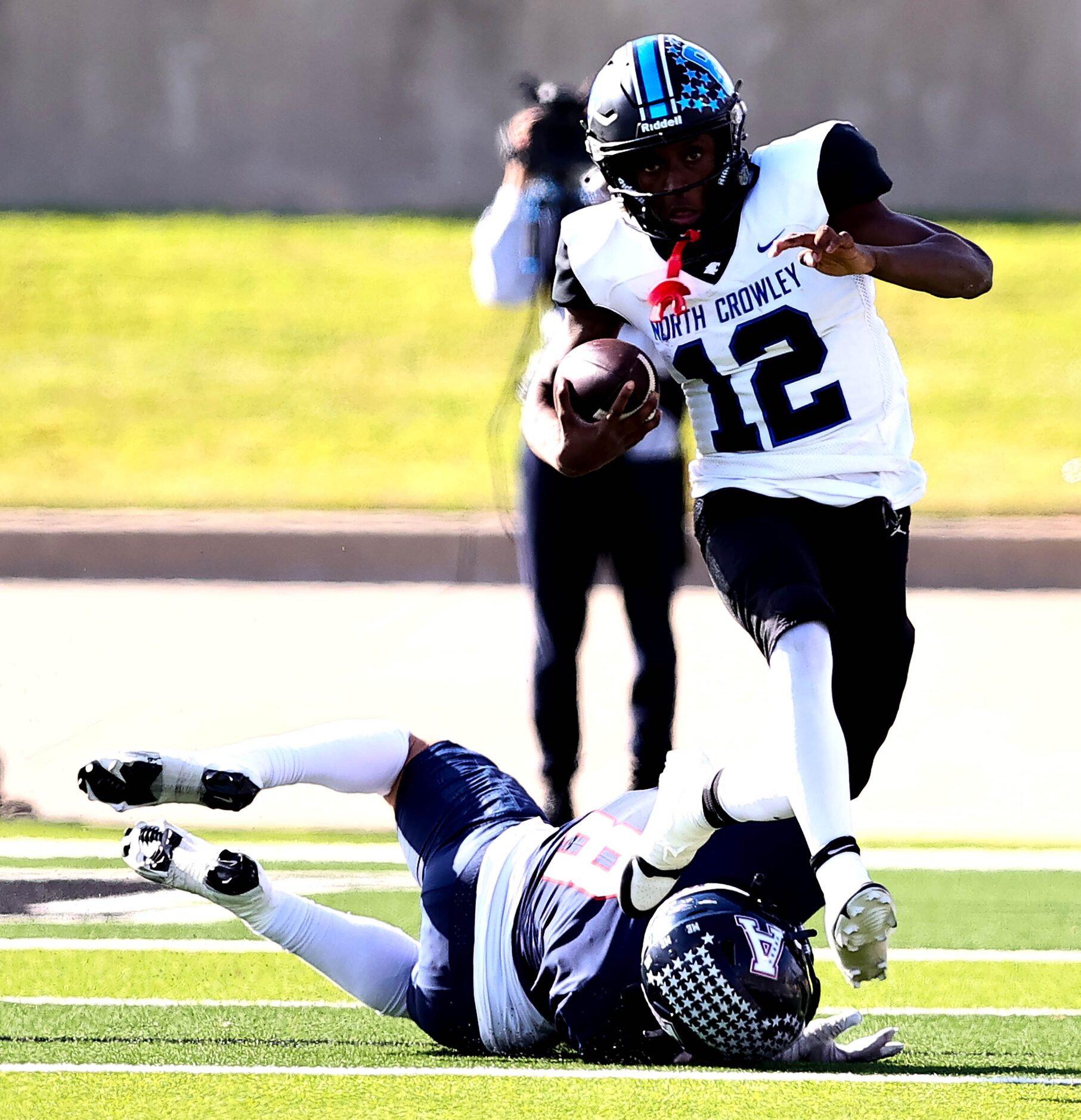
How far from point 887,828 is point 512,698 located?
2020 millimetres

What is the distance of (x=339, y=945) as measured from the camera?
12.9 ft

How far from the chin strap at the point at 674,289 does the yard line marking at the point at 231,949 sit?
160 centimetres

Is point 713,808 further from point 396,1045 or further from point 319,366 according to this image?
point 319,366

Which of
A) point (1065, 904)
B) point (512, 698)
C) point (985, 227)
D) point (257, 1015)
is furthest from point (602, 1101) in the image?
point (985, 227)

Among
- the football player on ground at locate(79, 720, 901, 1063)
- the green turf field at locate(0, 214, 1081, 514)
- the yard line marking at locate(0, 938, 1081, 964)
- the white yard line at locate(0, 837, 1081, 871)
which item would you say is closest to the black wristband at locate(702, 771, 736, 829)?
the football player on ground at locate(79, 720, 901, 1063)

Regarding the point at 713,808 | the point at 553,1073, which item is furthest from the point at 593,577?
the point at 553,1073

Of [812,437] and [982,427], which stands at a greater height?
[812,437]

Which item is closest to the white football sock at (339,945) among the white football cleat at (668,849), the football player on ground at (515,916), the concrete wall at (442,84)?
the football player on ground at (515,916)

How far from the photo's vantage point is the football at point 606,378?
381 centimetres

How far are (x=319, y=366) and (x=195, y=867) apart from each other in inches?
378

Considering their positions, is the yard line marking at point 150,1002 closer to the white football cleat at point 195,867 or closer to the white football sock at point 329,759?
the white football cleat at point 195,867

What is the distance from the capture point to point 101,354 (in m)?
13.6

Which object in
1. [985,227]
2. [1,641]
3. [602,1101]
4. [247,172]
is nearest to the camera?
[602,1101]

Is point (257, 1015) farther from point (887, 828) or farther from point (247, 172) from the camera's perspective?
point (247, 172)
